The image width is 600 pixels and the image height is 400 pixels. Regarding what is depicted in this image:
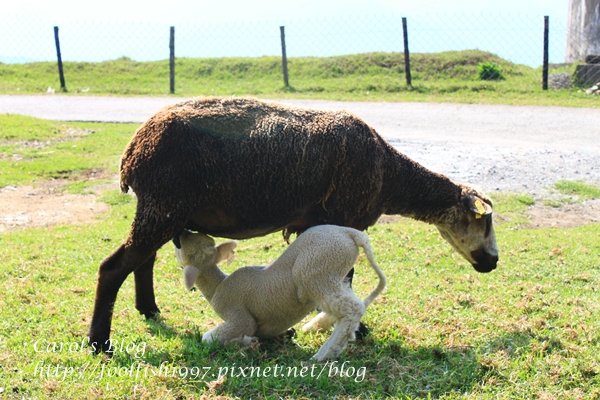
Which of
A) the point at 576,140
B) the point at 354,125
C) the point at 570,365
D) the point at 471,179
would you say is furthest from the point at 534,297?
the point at 576,140

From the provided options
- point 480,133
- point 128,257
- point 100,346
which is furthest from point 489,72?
point 100,346

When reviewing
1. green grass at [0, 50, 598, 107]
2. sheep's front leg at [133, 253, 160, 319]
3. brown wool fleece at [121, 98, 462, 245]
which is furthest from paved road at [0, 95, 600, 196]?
sheep's front leg at [133, 253, 160, 319]

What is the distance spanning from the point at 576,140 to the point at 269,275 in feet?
34.2

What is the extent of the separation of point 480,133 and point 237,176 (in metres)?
10.8

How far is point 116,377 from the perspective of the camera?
5.46m

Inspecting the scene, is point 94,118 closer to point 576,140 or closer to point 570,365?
point 576,140

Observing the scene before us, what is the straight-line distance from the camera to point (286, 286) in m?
5.87

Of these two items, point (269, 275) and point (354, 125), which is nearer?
point (269, 275)

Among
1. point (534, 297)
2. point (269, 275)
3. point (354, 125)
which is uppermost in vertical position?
point (354, 125)

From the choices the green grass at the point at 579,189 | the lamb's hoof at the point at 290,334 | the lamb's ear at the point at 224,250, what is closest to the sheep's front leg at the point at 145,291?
the lamb's ear at the point at 224,250

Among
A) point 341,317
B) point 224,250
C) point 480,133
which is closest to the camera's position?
point 341,317

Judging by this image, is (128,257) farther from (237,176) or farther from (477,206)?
(477,206)

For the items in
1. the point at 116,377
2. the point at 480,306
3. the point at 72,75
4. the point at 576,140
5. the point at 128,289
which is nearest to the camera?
the point at 116,377

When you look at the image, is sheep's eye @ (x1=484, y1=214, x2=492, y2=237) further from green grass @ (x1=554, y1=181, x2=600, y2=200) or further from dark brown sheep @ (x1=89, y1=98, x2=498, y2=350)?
green grass @ (x1=554, y1=181, x2=600, y2=200)
